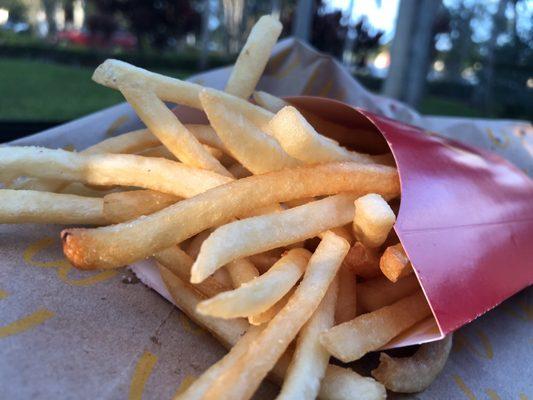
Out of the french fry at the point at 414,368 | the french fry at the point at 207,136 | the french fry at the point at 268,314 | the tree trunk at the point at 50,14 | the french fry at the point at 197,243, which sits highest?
the french fry at the point at 207,136

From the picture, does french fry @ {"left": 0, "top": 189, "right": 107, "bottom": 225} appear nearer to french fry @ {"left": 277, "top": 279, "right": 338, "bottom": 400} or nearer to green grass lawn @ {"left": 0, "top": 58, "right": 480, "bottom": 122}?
french fry @ {"left": 277, "top": 279, "right": 338, "bottom": 400}

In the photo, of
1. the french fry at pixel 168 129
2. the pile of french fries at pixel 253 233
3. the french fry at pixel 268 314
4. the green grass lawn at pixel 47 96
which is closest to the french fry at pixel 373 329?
the pile of french fries at pixel 253 233

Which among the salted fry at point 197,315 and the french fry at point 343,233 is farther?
the french fry at point 343,233

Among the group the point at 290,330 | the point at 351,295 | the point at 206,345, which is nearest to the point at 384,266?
the point at 351,295

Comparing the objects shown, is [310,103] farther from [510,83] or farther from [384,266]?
[510,83]

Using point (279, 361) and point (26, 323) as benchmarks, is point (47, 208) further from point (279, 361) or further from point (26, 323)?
point (279, 361)

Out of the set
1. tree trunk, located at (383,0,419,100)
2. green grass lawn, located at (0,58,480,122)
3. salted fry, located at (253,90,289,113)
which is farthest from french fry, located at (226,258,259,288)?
tree trunk, located at (383,0,419,100)

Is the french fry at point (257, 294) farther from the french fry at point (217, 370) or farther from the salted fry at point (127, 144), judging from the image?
the salted fry at point (127, 144)

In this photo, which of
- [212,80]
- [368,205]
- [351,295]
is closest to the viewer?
[368,205]
